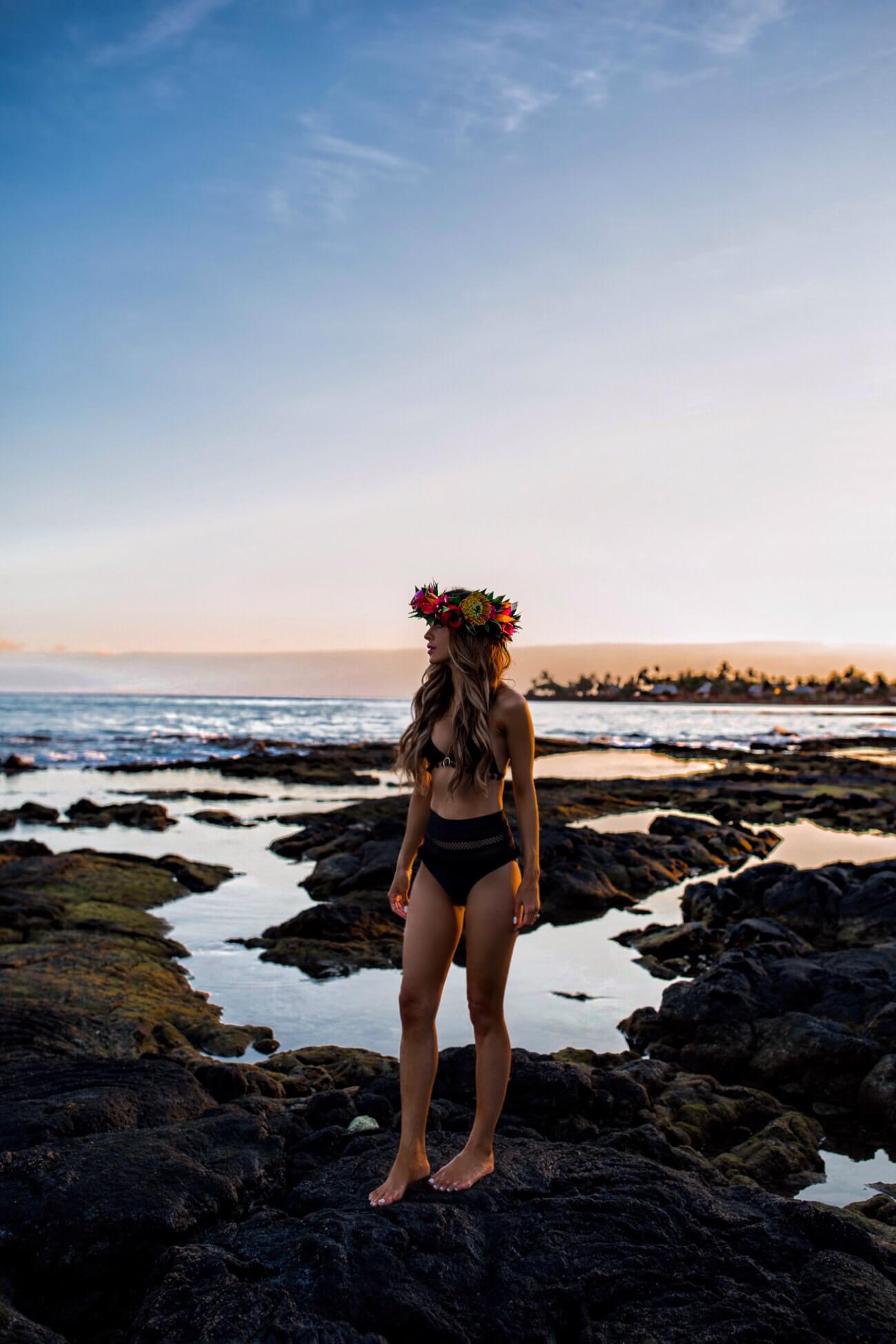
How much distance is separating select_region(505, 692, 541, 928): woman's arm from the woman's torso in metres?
0.06

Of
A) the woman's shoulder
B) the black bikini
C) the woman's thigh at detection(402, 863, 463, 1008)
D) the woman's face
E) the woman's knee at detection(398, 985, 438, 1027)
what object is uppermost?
the woman's face

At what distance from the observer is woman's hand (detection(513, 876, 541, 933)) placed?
4371 millimetres

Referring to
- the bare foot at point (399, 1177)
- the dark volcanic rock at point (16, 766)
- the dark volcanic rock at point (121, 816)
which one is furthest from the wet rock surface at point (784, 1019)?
the dark volcanic rock at point (16, 766)

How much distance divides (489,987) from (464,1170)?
791 millimetres

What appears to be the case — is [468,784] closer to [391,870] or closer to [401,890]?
[401,890]

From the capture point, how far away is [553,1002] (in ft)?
30.0

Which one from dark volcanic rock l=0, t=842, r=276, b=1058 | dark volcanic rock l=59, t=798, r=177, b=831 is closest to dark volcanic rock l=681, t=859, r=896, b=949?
dark volcanic rock l=0, t=842, r=276, b=1058

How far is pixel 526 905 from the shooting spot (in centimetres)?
439

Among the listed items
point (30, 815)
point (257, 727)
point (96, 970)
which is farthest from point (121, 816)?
point (257, 727)

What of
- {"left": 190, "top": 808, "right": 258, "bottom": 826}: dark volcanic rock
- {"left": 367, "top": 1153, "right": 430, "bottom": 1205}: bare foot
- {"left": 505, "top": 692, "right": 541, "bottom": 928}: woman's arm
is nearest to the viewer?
{"left": 367, "top": 1153, "right": 430, "bottom": 1205}: bare foot

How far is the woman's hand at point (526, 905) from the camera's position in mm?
4371

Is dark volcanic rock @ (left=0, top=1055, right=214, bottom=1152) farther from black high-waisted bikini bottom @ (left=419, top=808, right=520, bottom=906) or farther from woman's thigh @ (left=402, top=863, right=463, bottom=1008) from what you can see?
black high-waisted bikini bottom @ (left=419, top=808, right=520, bottom=906)

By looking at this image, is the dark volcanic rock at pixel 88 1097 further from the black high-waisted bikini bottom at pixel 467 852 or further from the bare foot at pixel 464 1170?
the black high-waisted bikini bottom at pixel 467 852

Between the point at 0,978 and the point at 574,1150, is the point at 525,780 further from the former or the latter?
the point at 0,978
